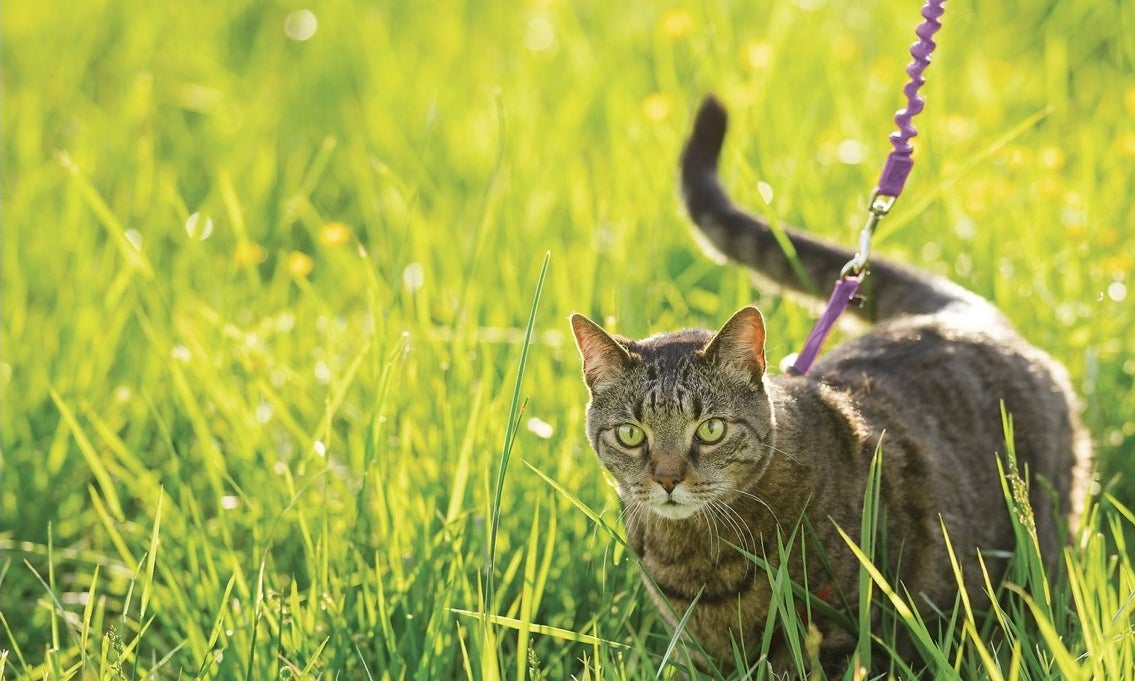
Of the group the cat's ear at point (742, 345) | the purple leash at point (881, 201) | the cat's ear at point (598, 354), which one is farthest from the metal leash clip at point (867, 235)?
the cat's ear at point (598, 354)

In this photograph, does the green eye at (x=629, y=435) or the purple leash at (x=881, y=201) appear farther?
the purple leash at (x=881, y=201)

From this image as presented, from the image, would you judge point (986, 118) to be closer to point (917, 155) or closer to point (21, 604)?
point (917, 155)

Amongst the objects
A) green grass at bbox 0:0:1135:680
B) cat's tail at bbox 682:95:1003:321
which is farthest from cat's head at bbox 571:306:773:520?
cat's tail at bbox 682:95:1003:321

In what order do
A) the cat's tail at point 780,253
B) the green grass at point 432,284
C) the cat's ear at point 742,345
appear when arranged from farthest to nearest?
the cat's tail at point 780,253
the green grass at point 432,284
the cat's ear at point 742,345

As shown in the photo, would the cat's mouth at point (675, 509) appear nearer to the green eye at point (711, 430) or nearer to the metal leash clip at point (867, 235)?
the green eye at point (711, 430)

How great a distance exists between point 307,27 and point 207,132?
731 mm

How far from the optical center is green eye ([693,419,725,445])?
184cm

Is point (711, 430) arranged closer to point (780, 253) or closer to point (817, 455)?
point (817, 455)

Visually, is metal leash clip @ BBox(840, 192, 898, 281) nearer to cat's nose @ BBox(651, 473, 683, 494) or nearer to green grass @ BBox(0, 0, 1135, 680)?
green grass @ BBox(0, 0, 1135, 680)

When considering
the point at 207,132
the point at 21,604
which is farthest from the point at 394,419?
the point at 207,132

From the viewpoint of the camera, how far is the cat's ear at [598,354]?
6.15ft

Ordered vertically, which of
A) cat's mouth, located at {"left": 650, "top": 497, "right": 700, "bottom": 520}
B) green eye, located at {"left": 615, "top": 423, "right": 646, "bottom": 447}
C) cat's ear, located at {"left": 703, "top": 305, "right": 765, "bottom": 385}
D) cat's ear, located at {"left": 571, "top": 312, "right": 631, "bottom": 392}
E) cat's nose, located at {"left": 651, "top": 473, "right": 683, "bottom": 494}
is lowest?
cat's mouth, located at {"left": 650, "top": 497, "right": 700, "bottom": 520}

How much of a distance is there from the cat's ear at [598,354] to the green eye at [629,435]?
0.08m

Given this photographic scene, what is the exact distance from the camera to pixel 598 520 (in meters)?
1.83
